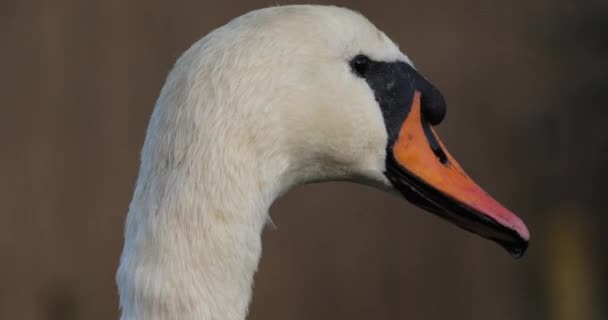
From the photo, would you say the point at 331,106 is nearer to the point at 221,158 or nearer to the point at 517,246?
the point at 221,158

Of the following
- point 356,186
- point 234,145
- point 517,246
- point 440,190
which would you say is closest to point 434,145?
point 440,190

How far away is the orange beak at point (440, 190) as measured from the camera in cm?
254

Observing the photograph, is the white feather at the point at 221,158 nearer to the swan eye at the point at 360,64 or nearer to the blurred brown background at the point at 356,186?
the swan eye at the point at 360,64

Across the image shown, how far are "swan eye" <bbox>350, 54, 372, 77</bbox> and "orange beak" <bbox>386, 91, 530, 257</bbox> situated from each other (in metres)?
0.14

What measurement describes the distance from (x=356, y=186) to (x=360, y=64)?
396 centimetres

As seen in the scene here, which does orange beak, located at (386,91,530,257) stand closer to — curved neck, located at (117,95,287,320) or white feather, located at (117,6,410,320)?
white feather, located at (117,6,410,320)

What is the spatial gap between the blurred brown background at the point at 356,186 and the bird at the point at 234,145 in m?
3.39

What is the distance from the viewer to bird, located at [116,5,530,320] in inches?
89.5

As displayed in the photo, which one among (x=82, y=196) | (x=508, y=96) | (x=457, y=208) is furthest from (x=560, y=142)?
(x=457, y=208)

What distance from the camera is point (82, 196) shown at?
6066mm

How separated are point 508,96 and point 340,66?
4.27 m

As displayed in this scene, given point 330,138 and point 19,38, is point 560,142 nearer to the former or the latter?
point 19,38

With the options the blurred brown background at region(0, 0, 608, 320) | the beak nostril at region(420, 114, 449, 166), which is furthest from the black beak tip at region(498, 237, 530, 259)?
the blurred brown background at region(0, 0, 608, 320)

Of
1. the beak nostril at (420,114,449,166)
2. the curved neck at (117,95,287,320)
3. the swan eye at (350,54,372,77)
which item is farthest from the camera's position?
the beak nostril at (420,114,449,166)
